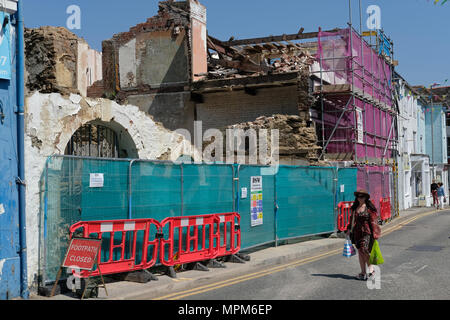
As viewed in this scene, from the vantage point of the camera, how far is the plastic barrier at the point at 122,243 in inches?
329

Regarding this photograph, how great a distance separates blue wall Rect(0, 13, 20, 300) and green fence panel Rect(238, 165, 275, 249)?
5.62 meters

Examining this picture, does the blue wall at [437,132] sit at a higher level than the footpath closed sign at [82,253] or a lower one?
higher

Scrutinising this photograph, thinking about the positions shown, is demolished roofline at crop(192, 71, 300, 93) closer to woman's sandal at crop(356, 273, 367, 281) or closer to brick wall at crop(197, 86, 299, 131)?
brick wall at crop(197, 86, 299, 131)

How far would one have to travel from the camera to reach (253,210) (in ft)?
42.5

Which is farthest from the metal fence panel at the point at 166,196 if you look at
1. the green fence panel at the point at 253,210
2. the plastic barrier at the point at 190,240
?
the plastic barrier at the point at 190,240

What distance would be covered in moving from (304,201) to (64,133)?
7.89 m

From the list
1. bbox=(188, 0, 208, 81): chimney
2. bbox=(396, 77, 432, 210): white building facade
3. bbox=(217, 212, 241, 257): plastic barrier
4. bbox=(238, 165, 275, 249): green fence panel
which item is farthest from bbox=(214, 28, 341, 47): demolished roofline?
bbox=(217, 212, 241, 257): plastic barrier

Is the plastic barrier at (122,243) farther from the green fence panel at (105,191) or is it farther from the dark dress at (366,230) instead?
the dark dress at (366,230)

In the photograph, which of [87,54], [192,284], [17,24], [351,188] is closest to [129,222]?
[192,284]

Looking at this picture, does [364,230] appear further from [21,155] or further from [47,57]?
[47,57]

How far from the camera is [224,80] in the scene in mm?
22656

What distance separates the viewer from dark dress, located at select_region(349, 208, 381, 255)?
962cm

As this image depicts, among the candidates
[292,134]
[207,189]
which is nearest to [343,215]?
[292,134]

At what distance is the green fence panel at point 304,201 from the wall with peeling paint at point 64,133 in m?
3.35
